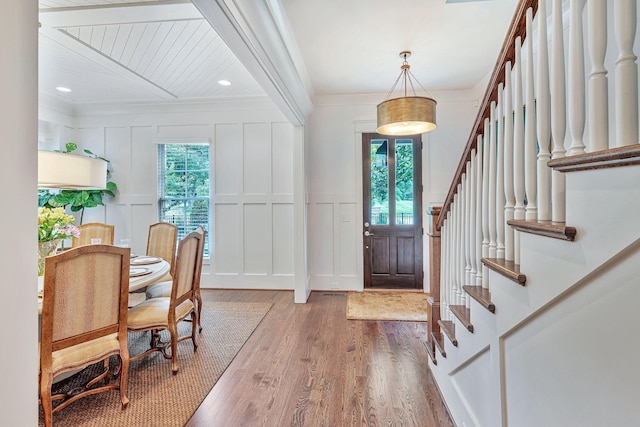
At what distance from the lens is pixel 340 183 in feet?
14.5

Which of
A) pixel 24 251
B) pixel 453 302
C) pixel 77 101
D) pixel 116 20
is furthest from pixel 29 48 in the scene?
pixel 77 101

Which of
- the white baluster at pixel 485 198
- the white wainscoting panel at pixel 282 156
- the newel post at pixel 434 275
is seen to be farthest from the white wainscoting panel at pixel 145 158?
the white baluster at pixel 485 198

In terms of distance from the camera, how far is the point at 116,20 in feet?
8.19

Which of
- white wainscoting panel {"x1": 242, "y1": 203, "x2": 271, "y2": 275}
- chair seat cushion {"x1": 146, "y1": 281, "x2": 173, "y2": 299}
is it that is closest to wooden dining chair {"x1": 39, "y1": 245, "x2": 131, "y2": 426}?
chair seat cushion {"x1": 146, "y1": 281, "x2": 173, "y2": 299}

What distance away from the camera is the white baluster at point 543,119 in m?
0.99

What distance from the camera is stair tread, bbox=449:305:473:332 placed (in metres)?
1.49

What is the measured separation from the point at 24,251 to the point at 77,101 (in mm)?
5120

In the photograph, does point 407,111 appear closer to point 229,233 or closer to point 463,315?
point 463,315

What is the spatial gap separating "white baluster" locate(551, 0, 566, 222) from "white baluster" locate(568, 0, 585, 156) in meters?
0.05

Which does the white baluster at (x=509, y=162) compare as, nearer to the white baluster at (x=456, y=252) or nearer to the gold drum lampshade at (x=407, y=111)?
the white baluster at (x=456, y=252)

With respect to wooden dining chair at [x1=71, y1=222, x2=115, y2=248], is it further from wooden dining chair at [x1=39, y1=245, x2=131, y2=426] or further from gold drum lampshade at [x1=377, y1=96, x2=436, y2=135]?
gold drum lampshade at [x1=377, y1=96, x2=436, y2=135]

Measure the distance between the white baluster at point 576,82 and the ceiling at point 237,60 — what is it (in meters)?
1.88

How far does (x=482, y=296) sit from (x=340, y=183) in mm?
3187

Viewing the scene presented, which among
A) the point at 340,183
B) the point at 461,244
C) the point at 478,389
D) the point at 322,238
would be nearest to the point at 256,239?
the point at 322,238
